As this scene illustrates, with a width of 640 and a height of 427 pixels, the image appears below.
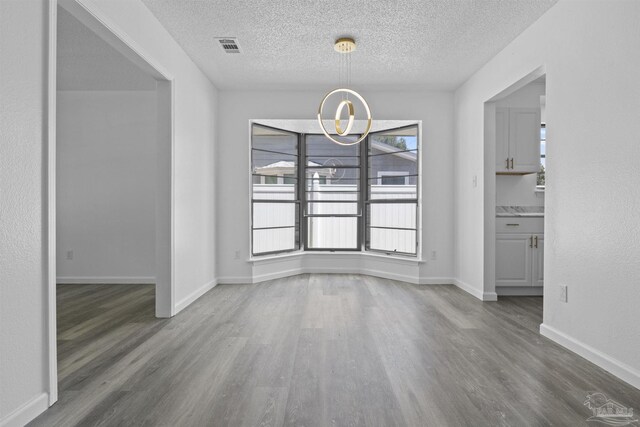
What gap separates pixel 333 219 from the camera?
6.14 m

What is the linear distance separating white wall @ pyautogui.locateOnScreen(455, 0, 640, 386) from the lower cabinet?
54.1 inches

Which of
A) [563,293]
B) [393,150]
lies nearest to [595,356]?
[563,293]

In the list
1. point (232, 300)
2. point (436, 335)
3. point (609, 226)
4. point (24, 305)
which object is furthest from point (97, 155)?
point (609, 226)

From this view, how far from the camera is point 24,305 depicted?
188 cm

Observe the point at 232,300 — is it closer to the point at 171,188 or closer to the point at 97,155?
the point at 171,188

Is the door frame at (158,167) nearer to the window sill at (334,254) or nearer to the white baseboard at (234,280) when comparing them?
the white baseboard at (234,280)

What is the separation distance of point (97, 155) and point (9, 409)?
14.4 ft

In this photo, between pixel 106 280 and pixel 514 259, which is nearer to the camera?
pixel 514 259

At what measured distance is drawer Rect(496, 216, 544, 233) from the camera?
4.58 meters

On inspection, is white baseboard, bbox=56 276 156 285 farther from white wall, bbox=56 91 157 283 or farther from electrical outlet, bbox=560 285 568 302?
electrical outlet, bbox=560 285 568 302

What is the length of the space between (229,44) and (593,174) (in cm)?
333

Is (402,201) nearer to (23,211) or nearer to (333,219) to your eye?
(333,219)

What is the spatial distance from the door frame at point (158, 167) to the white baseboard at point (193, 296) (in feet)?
0.44

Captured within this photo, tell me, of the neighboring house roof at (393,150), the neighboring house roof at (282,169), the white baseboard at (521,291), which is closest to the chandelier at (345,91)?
the neighboring house roof at (393,150)
